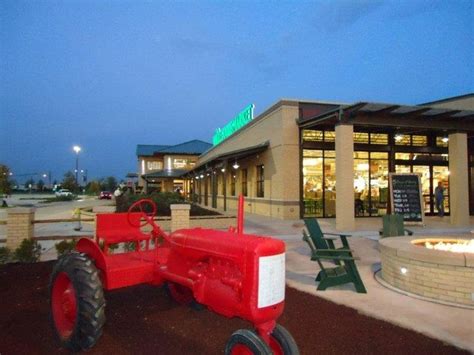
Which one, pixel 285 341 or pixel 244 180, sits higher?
pixel 244 180

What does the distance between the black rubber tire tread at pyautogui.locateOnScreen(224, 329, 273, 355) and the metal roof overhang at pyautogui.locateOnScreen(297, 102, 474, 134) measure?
10.9 meters

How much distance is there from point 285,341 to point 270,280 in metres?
0.54

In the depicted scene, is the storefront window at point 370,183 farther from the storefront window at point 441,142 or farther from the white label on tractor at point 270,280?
the white label on tractor at point 270,280

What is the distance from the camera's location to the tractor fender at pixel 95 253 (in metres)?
3.81

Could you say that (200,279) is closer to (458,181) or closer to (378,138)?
(458,181)

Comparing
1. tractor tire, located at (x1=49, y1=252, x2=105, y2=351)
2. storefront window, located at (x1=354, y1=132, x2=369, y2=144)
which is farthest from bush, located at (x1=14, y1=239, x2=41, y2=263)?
storefront window, located at (x1=354, y1=132, x2=369, y2=144)

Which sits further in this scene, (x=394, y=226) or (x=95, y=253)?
(x=394, y=226)

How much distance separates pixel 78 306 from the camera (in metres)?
3.30

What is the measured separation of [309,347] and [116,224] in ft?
9.52

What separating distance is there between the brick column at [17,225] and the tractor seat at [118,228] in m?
4.56

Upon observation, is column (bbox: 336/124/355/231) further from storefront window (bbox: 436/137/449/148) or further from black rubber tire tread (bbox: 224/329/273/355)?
black rubber tire tread (bbox: 224/329/273/355)

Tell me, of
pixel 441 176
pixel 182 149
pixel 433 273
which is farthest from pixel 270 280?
pixel 182 149

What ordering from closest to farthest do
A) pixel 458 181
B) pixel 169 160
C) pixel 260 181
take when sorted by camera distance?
pixel 458 181 < pixel 260 181 < pixel 169 160

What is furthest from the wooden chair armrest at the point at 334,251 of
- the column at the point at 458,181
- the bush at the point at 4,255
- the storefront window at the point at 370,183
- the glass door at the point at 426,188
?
the glass door at the point at 426,188
